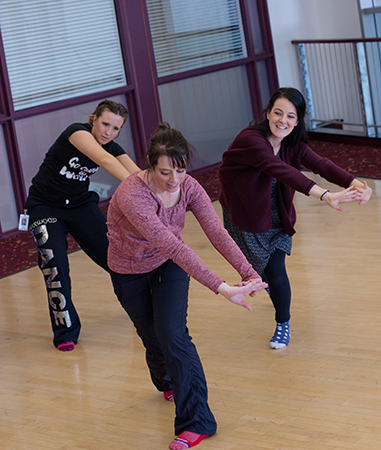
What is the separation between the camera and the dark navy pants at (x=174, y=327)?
8.36 ft

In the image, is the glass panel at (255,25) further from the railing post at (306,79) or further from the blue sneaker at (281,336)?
the blue sneaker at (281,336)

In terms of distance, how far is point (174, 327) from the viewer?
2.53 m

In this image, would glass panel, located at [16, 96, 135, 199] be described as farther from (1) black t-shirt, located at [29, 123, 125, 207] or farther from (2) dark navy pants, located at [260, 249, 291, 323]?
(2) dark navy pants, located at [260, 249, 291, 323]

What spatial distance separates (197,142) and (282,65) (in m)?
1.43

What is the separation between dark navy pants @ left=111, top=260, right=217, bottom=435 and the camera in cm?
255

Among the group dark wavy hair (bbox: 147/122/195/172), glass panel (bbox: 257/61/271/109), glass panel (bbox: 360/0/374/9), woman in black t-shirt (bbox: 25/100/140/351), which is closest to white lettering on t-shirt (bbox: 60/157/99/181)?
woman in black t-shirt (bbox: 25/100/140/351)

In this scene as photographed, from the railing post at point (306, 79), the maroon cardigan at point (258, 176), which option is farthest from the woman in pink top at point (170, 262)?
the railing post at point (306, 79)

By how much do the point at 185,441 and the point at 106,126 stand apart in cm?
158

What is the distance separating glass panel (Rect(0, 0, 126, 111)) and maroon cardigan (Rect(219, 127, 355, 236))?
360 centimetres

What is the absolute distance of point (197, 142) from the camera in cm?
757

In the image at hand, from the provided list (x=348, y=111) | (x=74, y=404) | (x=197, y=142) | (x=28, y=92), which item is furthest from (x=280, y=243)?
(x=348, y=111)

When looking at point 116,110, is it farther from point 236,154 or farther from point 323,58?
point 323,58

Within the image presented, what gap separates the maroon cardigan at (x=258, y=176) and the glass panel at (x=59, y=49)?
3.60 meters

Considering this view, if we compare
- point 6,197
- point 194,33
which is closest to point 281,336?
point 6,197
